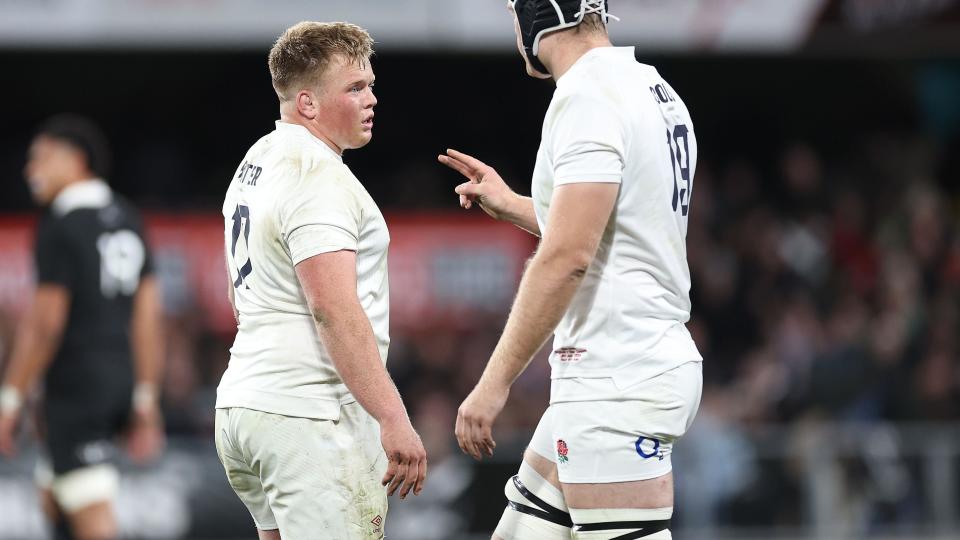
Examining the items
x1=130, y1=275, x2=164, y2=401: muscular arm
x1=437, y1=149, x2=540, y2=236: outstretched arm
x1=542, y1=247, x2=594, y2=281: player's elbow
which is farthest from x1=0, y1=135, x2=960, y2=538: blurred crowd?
x1=542, y1=247, x2=594, y2=281: player's elbow

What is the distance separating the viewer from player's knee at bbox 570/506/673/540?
13.0ft

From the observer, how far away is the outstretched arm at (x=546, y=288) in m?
3.86

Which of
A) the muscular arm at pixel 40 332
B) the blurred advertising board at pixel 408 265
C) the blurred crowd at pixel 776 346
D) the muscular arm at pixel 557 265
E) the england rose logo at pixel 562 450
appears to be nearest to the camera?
the muscular arm at pixel 557 265

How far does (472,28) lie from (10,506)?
5161mm

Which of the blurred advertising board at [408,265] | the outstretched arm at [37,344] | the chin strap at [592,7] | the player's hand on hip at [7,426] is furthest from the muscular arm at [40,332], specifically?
the blurred advertising board at [408,265]

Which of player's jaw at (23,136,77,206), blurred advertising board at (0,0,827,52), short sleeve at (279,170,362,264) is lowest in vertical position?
short sleeve at (279,170,362,264)

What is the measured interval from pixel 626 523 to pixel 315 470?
2.84ft

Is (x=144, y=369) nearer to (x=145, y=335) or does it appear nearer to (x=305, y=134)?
(x=145, y=335)

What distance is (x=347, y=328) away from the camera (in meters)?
3.96

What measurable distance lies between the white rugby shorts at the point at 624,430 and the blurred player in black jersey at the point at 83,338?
417 cm

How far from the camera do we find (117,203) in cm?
786

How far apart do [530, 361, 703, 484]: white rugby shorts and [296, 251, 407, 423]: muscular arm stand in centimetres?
48

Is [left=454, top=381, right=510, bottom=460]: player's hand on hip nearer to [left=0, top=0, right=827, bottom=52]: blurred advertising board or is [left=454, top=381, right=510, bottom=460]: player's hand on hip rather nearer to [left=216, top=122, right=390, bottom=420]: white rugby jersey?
[left=216, top=122, right=390, bottom=420]: white rugby jersey

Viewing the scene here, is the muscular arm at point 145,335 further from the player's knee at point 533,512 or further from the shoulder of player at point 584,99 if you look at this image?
the shoulder of player at point 584,99
